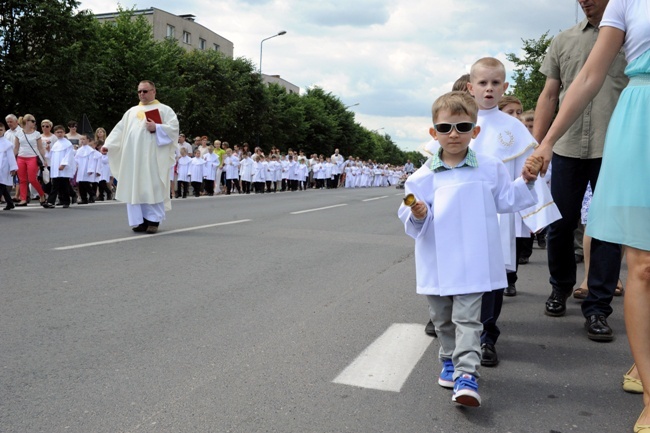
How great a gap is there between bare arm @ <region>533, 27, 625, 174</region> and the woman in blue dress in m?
0.01

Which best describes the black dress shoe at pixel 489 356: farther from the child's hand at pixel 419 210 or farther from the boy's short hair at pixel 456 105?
the boy's short hair at pixel 456 105

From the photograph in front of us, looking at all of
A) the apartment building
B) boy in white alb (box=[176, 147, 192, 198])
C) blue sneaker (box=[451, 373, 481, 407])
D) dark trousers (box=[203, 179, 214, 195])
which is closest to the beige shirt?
blue sneaker (box=[451, 373, 481, 407])

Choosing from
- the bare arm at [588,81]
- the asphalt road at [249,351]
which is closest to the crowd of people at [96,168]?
the asphalt road at [249,351]

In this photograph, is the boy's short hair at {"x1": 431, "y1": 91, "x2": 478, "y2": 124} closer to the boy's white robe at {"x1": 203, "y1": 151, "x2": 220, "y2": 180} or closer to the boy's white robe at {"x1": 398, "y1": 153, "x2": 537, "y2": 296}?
the boy's white robe at {"x1": 398, "y1": 153, "x2": 537, "y2": 296}

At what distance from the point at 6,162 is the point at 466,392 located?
12.9 m

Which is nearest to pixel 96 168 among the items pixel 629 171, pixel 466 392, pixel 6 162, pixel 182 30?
pixel 6 162

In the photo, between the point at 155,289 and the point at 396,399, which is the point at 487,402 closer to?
the point at 396,399

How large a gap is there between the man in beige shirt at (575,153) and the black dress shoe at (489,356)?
3.50 feet

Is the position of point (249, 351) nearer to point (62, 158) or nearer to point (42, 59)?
point (62, 158)

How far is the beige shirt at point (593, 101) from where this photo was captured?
498cm

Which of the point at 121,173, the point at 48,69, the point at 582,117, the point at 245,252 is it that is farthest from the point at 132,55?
the point at 582,117

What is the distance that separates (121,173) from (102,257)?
144 inches

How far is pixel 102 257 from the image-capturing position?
7.54m

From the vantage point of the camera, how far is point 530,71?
157ft
